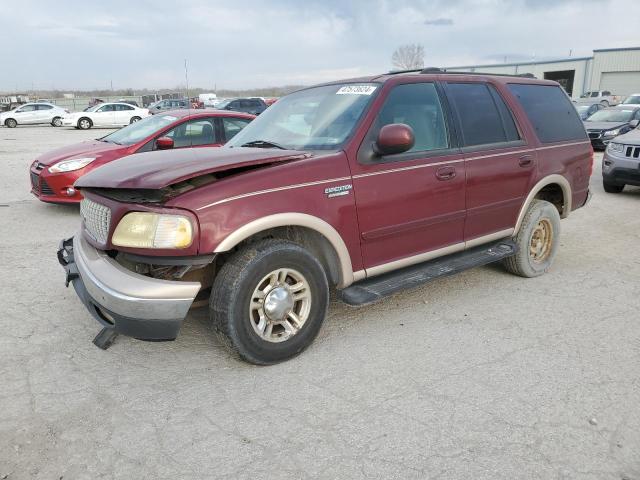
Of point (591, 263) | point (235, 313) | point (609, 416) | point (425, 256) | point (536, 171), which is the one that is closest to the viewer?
point (609, 416)

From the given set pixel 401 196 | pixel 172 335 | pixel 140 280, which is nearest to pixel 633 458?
pixel 401 196

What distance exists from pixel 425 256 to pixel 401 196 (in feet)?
1.91

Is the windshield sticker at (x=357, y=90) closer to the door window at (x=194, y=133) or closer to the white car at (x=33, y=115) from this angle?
the door window at (x=194, y=133)

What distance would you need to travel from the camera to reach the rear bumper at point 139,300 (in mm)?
2711

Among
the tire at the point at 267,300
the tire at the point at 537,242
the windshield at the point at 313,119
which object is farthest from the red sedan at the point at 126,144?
the tire at the point at 537,242

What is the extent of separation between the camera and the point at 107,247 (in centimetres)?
296

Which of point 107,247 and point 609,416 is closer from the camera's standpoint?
point 609,416

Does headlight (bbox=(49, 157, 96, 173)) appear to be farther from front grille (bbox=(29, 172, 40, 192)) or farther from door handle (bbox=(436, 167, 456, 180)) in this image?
door handle (bbox=(436, 167, 456, 180))

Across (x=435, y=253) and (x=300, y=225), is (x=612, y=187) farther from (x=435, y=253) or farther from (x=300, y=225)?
(x=300, y=225)

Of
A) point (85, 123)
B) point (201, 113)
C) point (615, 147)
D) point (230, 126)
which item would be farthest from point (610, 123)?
point (85, 123)

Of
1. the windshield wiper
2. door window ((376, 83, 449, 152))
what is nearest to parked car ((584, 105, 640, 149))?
door window ((376, 83, 449, 152))

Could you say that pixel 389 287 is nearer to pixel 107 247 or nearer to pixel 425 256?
pixel 425 256

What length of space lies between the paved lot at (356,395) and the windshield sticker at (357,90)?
5.65 feet

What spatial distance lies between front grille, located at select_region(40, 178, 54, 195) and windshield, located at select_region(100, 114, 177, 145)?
47.0 inches
